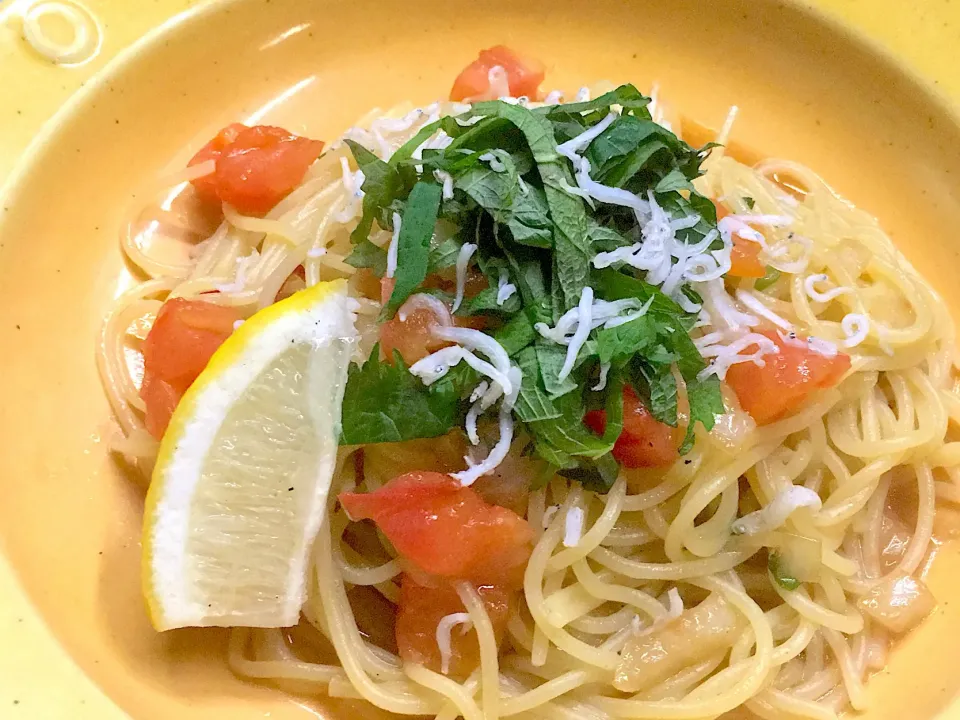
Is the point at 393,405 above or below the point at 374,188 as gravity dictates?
below

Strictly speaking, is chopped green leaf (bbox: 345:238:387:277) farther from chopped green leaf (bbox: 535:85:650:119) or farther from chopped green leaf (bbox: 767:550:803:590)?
chopped green leaf (bbox: 767:550:803:590)

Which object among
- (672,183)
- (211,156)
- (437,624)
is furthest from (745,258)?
(211,156)

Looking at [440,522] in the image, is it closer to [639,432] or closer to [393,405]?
[393,405]

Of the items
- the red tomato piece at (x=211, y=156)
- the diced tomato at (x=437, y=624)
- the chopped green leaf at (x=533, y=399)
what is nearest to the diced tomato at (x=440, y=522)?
the diced tomato at (x=437, y=624)

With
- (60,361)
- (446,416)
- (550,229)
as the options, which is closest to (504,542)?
(446,416)

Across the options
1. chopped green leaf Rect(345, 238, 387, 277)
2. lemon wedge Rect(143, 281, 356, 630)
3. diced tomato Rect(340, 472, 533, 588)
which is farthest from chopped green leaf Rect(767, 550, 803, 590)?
chopped green leaf Rect(345, 238, 387, 277)

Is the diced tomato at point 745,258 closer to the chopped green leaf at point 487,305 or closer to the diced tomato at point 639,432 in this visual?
the diced tomato at point 639,432

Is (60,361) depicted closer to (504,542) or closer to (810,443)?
(504,542)
